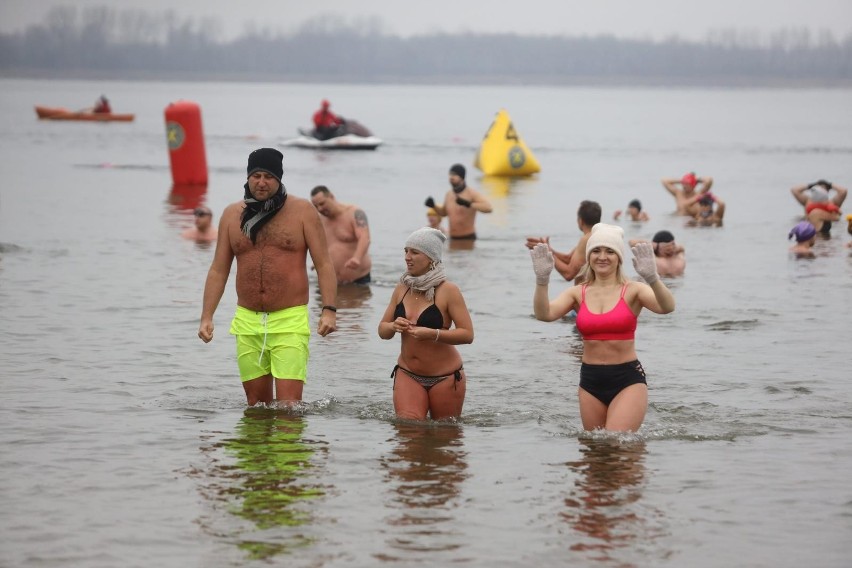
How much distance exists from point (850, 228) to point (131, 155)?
35.5 m

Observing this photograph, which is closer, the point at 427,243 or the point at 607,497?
the point at 607,497

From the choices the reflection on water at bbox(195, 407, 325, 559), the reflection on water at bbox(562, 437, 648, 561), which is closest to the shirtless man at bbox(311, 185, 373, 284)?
the reflection on water at bbox(195, 407, 325, 559)

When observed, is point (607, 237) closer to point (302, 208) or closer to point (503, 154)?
point (302, 208)

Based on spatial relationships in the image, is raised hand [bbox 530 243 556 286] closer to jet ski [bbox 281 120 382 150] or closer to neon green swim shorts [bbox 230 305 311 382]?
neon green swim shorts [bbox 230 305 311 382]

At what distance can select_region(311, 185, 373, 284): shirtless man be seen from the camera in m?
15.0

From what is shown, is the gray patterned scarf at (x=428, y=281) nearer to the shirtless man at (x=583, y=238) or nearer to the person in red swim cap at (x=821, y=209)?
the shirtless man at (x=583, y=238)

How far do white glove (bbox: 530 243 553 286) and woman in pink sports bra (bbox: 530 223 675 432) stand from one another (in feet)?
0.06

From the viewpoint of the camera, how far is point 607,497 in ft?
25.2

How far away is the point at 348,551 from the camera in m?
6.73

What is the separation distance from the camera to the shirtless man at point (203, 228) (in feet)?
68.9

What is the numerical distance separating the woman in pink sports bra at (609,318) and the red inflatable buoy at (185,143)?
26481 mm

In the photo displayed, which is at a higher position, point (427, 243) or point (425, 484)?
point (427, 243)

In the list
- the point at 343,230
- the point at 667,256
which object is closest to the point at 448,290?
the point at 343,230

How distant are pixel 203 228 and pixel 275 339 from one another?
13.0 m
